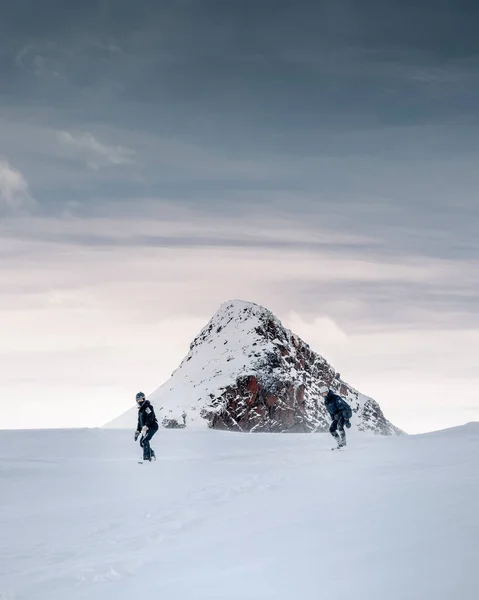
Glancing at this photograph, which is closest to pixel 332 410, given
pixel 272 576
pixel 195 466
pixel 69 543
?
pixel 195 466

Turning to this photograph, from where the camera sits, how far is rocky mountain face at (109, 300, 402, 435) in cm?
12900

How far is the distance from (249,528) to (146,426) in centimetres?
1183

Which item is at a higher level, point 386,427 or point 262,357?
point 262,357

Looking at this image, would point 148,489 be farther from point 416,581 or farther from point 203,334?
point 203,334

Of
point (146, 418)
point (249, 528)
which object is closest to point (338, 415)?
point (146, 418)

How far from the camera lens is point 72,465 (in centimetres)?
2069

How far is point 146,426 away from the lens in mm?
21750

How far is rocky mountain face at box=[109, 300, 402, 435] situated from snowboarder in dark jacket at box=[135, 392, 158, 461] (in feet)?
323

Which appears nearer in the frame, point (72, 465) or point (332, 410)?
point (72, 465)

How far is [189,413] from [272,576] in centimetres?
11970

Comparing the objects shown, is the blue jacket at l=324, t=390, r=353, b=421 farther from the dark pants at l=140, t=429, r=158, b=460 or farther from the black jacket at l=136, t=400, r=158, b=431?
the dark pants at l=140, t=429, r=158, b=460

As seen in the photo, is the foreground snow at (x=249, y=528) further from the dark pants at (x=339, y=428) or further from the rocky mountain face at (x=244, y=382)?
the rocky mountain face at (x=244, y=382)

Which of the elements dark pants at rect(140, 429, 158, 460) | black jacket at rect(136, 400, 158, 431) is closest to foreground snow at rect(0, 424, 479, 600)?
dark pants at rect(140, 429, 158, 460)

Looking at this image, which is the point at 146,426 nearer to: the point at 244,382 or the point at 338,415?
the point at 338,415
